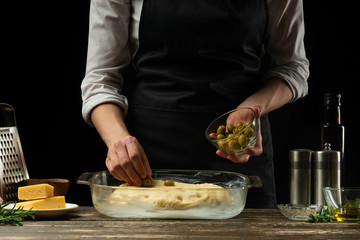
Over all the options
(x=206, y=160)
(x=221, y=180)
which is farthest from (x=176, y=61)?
(x=221, y=180)

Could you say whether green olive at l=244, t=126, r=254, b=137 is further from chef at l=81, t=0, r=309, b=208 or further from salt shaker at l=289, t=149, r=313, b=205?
chef at l=81, t=0, r=309, b=208

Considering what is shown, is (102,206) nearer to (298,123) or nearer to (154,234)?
(154,234)

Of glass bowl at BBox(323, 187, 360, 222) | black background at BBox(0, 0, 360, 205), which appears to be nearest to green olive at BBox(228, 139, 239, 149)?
glass bowl at BBox(323, 187, 360, 222)

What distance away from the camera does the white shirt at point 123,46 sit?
5.86ft

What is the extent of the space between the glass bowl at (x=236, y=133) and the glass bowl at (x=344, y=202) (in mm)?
251

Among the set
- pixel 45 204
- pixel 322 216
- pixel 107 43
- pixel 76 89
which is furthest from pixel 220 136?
pixel 76 89

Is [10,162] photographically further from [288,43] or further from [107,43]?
[288,43]

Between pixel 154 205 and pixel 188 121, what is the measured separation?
24.3 inches

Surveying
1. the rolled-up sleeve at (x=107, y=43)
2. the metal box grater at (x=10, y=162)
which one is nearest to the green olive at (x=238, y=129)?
the rolled-up sleeve at (x=107, y=43)

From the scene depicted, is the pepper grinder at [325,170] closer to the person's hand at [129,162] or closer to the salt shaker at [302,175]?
the salt shaker at [302,175]

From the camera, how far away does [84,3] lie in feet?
8.89

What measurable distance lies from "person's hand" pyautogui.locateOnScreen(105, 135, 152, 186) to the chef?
1.17ft

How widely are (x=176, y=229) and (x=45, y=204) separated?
0.38 metres

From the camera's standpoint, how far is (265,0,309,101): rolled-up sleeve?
189 cm
